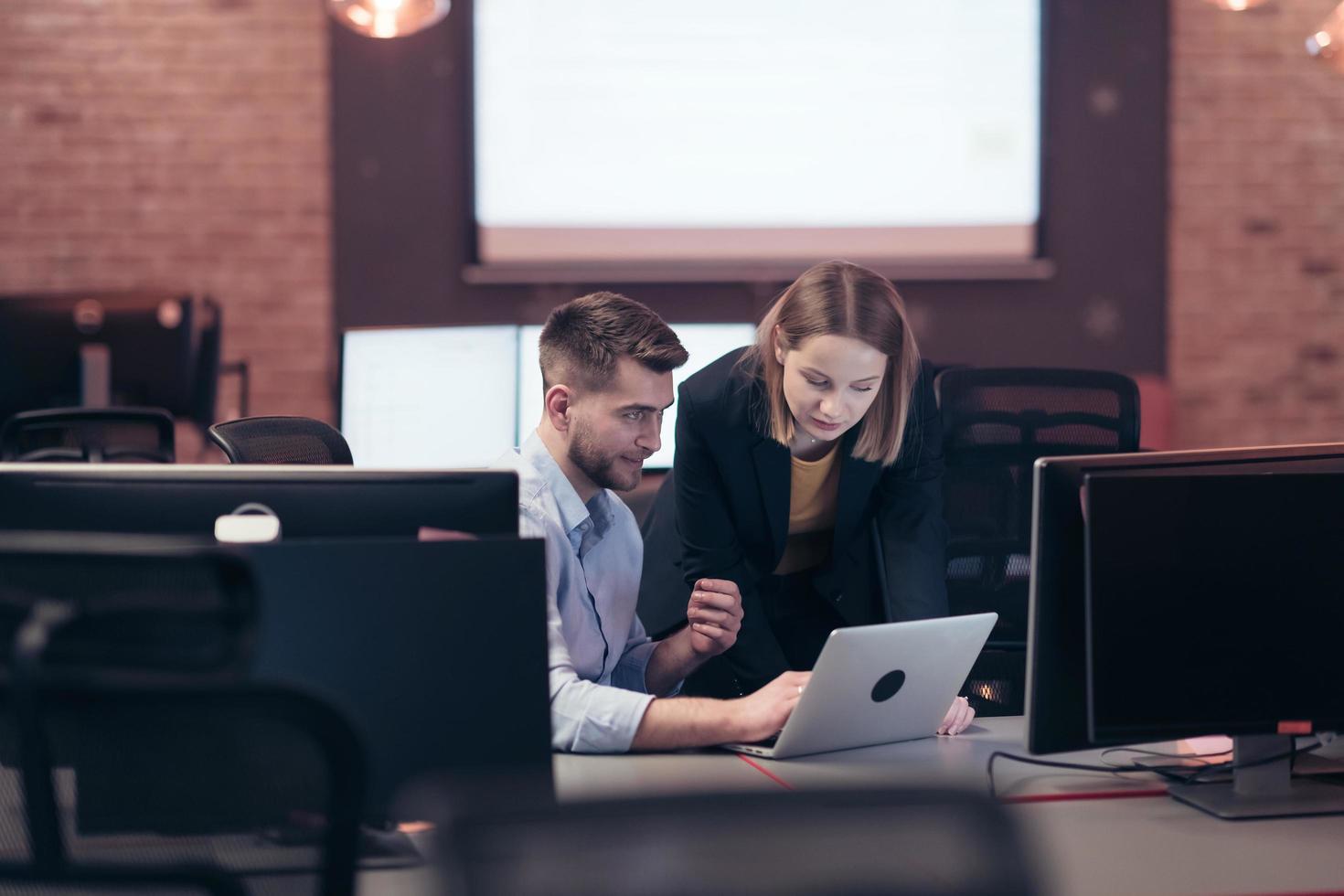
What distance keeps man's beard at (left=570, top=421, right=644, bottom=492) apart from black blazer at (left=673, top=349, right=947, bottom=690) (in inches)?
15.1

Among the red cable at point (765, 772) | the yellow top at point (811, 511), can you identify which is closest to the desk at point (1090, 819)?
the red cable at point (765, 772)

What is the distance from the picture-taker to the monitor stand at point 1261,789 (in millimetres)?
1477

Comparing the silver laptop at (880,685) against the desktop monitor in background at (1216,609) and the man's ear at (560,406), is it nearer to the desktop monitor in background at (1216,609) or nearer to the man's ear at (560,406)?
the desktop monitor in background at (1216,609)

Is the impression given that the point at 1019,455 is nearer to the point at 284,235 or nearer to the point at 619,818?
the point at 619,818

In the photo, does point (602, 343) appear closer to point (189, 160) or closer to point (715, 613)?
point (715, 613)

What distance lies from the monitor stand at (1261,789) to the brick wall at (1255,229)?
3535mm

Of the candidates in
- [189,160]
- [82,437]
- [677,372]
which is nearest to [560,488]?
[677,372]

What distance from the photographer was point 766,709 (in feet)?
5.27

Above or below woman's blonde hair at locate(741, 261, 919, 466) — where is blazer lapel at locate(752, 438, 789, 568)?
below

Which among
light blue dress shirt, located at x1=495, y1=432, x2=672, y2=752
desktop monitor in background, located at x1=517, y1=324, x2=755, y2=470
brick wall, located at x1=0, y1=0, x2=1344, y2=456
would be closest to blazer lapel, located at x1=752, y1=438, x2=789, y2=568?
light blue dress shirt, located at x1=495, y1=432, x2=672, y2=752

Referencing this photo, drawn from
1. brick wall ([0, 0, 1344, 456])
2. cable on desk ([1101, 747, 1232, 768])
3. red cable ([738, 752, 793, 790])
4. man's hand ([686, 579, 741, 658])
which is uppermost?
brick wall ([0, 0, 1344, 456])

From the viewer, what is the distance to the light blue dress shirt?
1587 millimetres

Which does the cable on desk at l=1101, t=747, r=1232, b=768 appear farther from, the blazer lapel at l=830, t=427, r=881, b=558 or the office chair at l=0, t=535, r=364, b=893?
the office chair at l=0, t=535, r=364, b=893

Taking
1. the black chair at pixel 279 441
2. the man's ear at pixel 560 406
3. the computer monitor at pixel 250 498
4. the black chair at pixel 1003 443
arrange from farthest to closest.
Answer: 1. the black chair at pixel 1003 443
2. the black chair at pixel 279 441
3. the man's ear at pixel 560 406
4. the computer monitor at pixel 250 498
